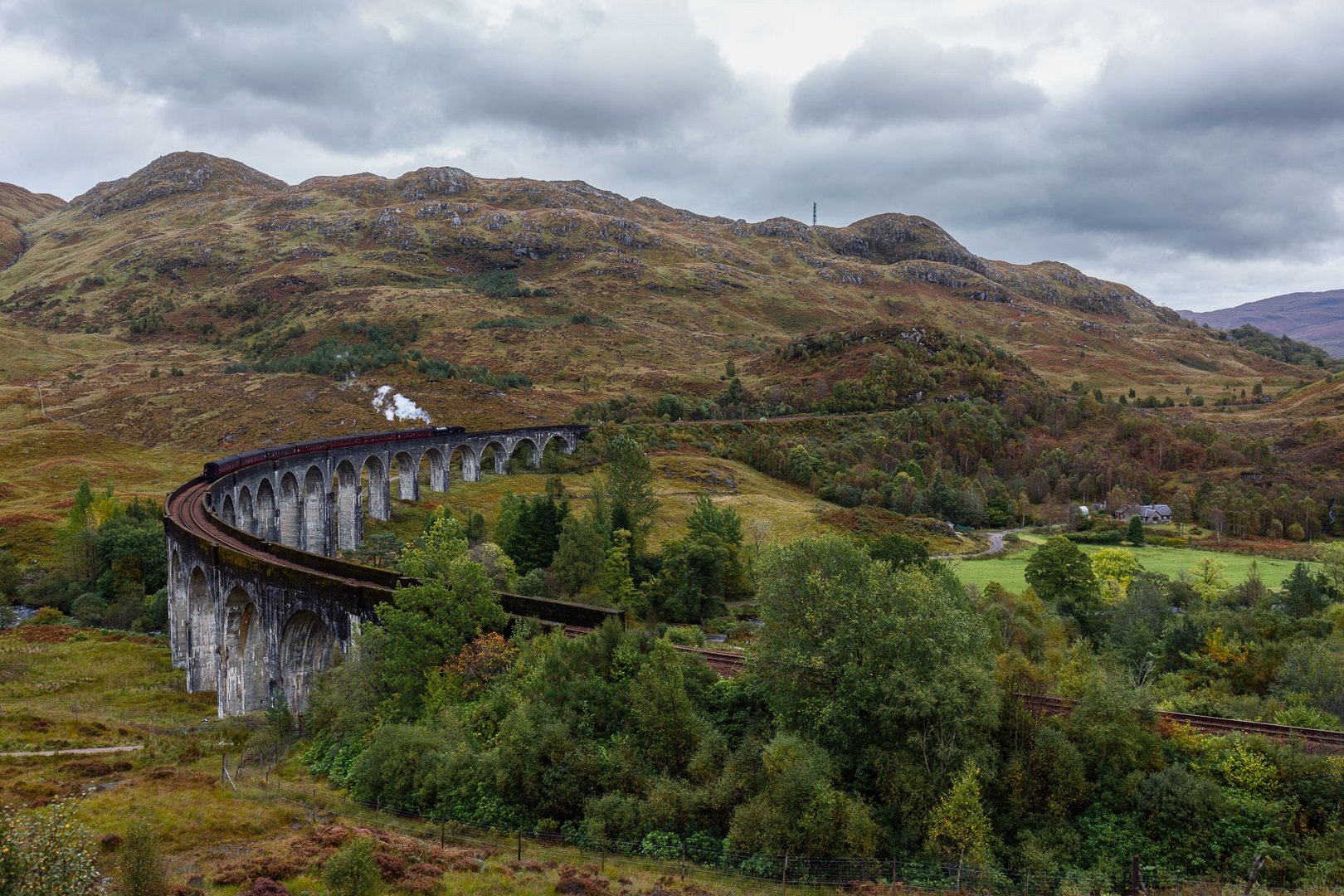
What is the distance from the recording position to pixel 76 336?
198625mm

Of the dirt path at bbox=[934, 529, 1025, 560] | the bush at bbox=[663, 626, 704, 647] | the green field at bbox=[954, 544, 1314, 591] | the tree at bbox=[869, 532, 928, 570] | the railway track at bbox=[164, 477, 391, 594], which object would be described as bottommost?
the green field at bbox=[954, 544, 1314, 591]

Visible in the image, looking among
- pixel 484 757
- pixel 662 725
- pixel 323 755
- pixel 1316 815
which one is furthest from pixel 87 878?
pixel 1316 815


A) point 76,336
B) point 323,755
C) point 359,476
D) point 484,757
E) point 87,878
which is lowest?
point 323,755

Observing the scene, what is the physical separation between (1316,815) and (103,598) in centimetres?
7964

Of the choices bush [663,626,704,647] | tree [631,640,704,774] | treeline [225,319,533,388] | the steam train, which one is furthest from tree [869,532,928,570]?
treeline [225,319,533,388]

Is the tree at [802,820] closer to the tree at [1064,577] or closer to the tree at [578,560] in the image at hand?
the tree at [578,560]

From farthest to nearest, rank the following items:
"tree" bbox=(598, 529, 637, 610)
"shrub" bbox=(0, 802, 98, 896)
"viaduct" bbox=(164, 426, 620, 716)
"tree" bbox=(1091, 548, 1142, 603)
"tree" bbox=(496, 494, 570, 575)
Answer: "tree" bbox=(1091, 548, 1142, 603), "tree" bbox=(496, 494, 570, 575), "tree" bbox=(598, 529, 637, 610), "viaduct" bbox=(164, 426, 620, 716), "shrub" bbox=(0, 802, 98, 896)

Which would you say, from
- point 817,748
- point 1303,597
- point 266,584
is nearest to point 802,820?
point 817,748

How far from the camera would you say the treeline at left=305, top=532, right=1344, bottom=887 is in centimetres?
2188

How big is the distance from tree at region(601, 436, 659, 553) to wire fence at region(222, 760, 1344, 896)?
40.7m

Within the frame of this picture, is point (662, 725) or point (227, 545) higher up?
point (227, 545)

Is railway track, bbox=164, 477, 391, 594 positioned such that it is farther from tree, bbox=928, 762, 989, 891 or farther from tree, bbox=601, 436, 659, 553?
tree, bbox=601, 436, 659, 553

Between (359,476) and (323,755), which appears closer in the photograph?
(323,755)

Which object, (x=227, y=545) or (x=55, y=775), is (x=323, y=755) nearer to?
(x=55, y=775)
